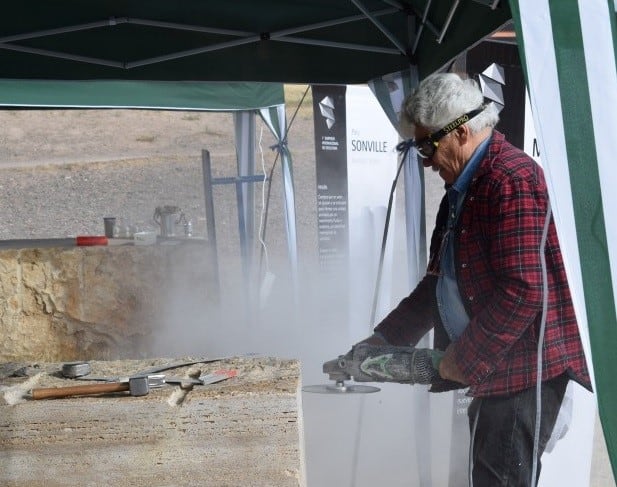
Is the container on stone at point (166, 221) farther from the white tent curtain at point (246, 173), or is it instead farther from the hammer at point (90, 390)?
the hammer at point (90, 390)

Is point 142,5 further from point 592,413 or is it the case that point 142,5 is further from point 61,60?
point 592,413

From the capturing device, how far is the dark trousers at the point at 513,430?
228 cm

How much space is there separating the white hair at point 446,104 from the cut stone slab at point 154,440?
891 mm

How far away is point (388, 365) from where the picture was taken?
250 centimetres

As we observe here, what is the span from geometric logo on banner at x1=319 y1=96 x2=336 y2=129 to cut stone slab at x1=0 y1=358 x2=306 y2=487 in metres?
3.63

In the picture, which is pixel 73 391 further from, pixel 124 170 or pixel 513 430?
pixel 124 170

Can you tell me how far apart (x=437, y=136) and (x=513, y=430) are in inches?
33.9

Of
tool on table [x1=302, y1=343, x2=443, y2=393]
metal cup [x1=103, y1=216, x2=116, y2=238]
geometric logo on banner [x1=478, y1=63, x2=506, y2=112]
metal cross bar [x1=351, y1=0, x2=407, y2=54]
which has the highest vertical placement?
metal cross bar [x1=351, y1=0, x2=407, y2=54]

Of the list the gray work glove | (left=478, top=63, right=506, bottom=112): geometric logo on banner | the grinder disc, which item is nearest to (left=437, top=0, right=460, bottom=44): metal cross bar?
(left=478, top=63, right=506, bottom=112): geometric logo on banner

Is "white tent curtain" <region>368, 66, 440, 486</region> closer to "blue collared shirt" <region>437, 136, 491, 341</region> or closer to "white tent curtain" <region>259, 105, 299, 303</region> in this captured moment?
"blue collared shirt" <region>437, 136, 491, 341</region>

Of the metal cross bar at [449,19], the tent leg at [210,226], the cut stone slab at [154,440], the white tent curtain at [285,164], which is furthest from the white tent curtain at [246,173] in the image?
the cut stone slab at [154,440]

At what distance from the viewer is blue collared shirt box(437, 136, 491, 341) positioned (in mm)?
2355

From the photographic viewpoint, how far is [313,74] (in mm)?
4465

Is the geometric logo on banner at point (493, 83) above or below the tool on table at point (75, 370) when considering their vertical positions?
above
